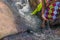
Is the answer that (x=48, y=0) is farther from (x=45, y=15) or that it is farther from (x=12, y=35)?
(x=12, y=35)

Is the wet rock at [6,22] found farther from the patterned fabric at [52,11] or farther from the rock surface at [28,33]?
the patterned fabric at [52,11]

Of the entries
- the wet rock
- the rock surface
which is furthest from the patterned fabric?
the wet rock

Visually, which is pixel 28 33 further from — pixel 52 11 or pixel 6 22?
pixel 52 11

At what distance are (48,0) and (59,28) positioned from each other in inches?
10.8

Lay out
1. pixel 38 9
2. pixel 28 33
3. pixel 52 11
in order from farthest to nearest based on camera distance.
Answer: pixel 38 9 → pixel 52 11 → pixel 28 33

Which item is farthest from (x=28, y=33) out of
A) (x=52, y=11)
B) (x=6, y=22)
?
(x=52, y=11)

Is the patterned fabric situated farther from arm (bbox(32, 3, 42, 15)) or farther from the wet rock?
the wet rock

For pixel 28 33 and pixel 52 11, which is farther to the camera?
pixel 52 11

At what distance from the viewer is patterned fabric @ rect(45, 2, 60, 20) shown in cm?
179

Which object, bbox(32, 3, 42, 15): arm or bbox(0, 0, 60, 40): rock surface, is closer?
bbox(0, 0, 60, 40): rock surface

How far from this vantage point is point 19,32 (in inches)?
65.2

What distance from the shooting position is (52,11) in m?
1.81

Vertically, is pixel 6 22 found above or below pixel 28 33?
above

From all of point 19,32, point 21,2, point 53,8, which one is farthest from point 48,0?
point 21,2
